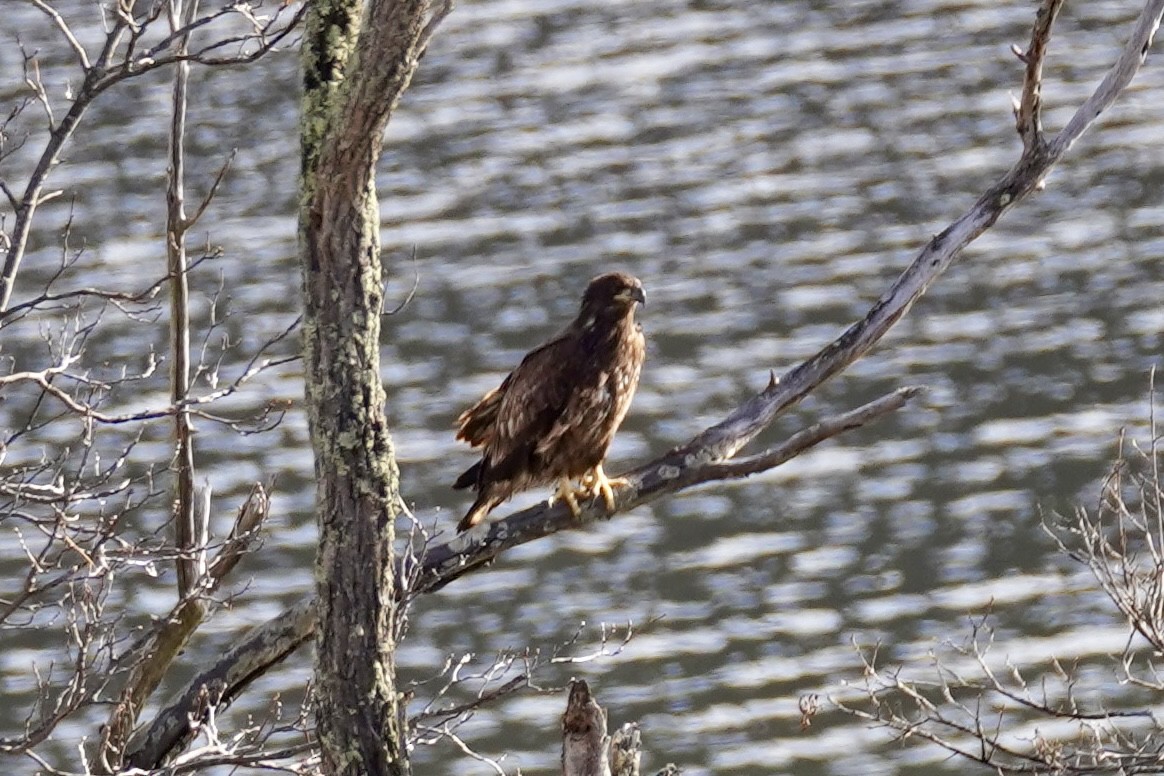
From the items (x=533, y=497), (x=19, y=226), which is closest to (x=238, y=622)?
(x=533, y=497)

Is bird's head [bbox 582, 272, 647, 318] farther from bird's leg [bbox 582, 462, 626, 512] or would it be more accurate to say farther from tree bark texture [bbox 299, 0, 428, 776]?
tree bark texture [bbox 299, 0, 428, 776]

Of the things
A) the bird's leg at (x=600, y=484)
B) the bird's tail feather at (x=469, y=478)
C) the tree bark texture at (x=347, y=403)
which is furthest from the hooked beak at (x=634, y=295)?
the tree bark texture at (x=347, y=403)

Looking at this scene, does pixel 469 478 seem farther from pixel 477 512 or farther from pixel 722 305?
pixel 722 305

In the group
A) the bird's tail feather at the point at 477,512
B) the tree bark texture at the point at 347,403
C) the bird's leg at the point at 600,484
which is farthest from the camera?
the bird's tail feather at the point at 477,512

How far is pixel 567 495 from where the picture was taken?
6.18 meters

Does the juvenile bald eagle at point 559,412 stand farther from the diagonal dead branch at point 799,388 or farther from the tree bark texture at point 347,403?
the tree bark texture at point 347,403

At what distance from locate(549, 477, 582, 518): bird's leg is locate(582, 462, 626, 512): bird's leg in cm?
5

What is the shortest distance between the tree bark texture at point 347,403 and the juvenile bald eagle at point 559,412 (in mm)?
1757

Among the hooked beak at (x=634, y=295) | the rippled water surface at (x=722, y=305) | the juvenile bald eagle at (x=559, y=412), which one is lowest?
the rippled water surface at (x=722, y=305)

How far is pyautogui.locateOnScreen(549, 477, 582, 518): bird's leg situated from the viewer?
5768 mm

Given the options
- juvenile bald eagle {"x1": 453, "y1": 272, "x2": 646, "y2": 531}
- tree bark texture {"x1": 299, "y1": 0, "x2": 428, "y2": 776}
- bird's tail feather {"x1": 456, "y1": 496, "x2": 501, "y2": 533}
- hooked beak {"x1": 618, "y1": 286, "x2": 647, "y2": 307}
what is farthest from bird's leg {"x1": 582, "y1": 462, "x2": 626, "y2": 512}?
tree bark texture {"x1": 299, "y1": 0, "x2": 428, "y2": 776}

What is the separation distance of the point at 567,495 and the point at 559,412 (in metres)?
0.42

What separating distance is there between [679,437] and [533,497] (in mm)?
1087

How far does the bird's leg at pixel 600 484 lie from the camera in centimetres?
595
